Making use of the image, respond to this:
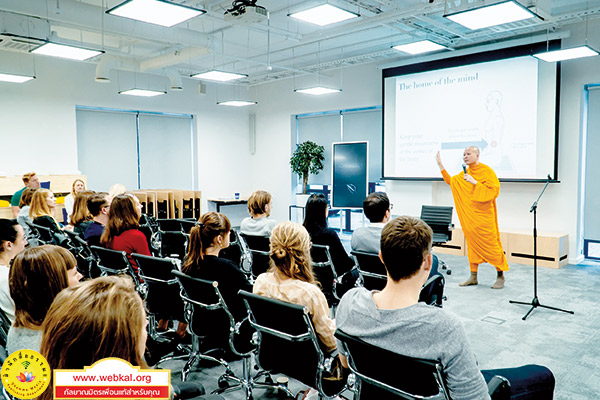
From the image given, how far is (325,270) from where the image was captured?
3381 millimetres

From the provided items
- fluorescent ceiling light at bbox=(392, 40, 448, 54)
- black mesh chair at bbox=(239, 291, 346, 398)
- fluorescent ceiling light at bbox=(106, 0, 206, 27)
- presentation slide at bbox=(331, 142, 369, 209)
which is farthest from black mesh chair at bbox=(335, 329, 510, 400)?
presentation slide at bbox=(331, 142, 369, 209)

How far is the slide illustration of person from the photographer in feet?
Answer: 21.2

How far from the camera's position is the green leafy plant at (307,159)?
9086 millimetres

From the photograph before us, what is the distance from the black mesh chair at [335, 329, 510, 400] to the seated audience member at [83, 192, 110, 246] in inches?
109

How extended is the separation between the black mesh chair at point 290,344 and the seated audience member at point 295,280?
3.6 inches

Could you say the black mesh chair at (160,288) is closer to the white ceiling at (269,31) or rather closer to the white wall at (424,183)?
the white ceiling at (269,31)

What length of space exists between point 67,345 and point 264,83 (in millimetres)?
9969

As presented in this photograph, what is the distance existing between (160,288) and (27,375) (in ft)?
6.35

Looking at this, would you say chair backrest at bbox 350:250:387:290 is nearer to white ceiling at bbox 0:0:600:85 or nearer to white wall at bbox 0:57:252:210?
white ceiling at bbox 0:0:600:85

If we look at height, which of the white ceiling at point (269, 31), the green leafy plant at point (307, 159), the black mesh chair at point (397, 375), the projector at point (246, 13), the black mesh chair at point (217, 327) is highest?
the white ceiling at point (269, 31)

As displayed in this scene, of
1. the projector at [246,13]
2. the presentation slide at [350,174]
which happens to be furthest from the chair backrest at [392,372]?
the presentation slide at [350,174]

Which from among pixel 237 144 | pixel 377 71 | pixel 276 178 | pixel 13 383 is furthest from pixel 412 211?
pixel 13 383

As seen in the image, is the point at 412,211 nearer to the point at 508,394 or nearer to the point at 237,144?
the point at 237,144

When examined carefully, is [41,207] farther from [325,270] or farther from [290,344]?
[290,344]
